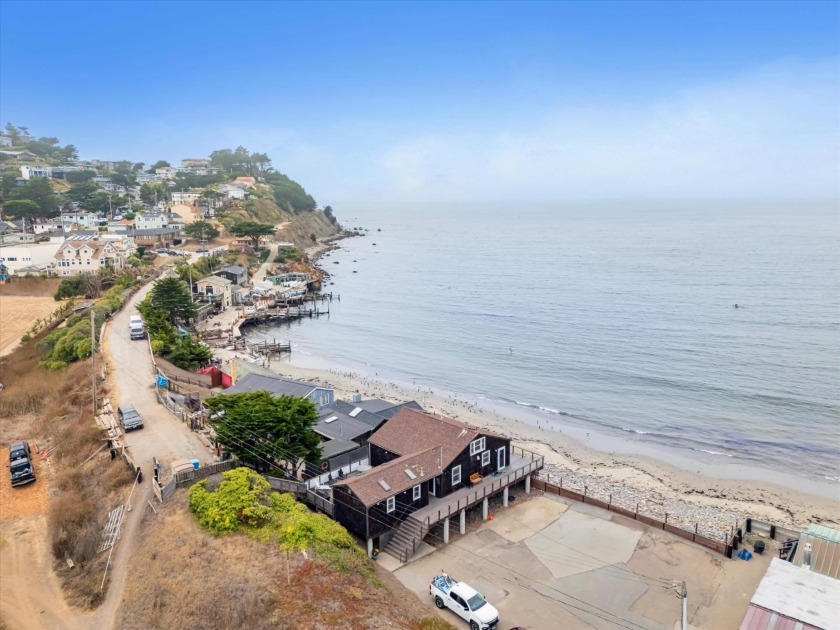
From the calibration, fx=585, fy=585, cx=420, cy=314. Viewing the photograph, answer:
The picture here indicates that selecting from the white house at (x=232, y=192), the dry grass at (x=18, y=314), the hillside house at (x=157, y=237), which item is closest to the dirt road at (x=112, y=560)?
the dry grass at (x=18, y=314)

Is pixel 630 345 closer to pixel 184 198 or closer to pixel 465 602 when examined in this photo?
pixel 465 602

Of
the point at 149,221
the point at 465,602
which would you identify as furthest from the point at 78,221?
the point at 465,602

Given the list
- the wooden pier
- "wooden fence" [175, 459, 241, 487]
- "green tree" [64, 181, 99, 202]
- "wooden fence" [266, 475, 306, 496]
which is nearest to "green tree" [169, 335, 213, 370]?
the wooden pier

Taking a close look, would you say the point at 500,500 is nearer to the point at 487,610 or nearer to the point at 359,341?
the point at 487,610

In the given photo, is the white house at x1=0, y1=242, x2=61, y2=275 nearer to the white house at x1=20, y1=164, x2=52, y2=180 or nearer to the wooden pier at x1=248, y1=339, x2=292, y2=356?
the wooden pier at x1=248, y1=339, x2=292, y2=356

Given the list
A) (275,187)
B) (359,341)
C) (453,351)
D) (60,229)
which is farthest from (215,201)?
(453,351)

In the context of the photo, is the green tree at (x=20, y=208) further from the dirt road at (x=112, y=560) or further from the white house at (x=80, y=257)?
the dirt road at (x=112, y=560)
